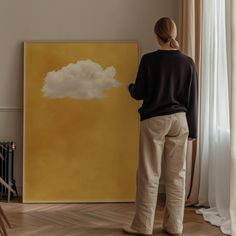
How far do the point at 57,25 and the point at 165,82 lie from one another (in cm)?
171

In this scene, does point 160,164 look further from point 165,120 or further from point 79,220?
point 79,220

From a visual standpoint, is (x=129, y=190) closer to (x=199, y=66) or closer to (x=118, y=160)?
(x=118, y=160)

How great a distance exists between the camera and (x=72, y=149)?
4523 mm

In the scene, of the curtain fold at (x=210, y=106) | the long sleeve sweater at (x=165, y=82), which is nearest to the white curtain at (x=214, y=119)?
the curtain fold at (x=210, y=106)

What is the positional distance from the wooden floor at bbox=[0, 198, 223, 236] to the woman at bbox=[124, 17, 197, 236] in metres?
0.24

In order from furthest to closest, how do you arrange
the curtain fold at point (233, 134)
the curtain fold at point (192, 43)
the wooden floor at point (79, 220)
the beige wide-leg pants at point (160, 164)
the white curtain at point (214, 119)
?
the curtain fold at point (192, 43) → the white curtain at point (214, 119) → the wooden floor at point (79, 220) → the beige wide-leg pants at point (160, 164) → the curtain fold at point (233, 134)

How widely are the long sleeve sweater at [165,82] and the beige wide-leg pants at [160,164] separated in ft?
0.23

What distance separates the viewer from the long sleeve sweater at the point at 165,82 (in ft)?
10.7

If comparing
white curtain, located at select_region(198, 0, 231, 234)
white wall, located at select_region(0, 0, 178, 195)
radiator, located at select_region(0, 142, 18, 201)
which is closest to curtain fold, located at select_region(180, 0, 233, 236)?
white curtain, located at select_region(198, 0, 231, 234)

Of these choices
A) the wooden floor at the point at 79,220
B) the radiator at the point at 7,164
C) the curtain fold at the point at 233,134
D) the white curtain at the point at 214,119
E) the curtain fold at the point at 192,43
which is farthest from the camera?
the radiator at the point at 7,164

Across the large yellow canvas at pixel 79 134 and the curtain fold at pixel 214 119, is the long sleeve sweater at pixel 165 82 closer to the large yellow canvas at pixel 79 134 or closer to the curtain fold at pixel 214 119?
the curtain fold at pixel 214 119

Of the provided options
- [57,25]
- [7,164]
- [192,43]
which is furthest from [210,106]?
[7,164]

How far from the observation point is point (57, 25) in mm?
4582

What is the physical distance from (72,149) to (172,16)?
5.20ft
